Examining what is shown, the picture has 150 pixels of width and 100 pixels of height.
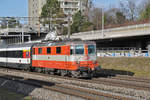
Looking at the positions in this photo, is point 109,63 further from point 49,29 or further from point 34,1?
point 34,1

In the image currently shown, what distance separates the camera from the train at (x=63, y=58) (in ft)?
61.6

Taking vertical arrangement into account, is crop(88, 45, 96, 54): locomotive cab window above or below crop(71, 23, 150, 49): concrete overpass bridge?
below

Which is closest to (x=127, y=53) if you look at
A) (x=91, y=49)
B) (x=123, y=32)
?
(x=123, y=32)

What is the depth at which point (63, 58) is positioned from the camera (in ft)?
63.9

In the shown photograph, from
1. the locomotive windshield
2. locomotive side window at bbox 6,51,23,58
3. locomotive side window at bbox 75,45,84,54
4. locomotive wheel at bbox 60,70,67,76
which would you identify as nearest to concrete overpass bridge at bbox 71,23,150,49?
locomotive side window at bbox 6,51,23,58

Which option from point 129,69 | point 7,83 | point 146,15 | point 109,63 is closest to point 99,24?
point 146,15

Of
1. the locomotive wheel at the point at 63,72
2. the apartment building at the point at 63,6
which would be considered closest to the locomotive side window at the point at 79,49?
the locomotive wheel at the point at 63,72

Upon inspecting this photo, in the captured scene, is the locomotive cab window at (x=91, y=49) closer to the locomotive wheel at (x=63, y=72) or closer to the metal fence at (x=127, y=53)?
the locomotive wheel at (x=63, y=72)

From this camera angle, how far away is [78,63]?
61.0 feet

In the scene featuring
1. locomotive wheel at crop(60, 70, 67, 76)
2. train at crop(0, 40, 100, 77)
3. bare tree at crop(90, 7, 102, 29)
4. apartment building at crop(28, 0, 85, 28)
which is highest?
apartment building at crop(28, 0, 85, 28)

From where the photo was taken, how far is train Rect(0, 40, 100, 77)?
1878 centimetres

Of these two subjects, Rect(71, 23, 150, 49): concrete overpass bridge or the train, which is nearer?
the train

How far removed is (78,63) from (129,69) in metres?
9.59

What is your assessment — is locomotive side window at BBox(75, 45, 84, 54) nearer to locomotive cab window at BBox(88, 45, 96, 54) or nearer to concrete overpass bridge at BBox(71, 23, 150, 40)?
locomotive cab window at BBox(88, 45, 96, 54)
